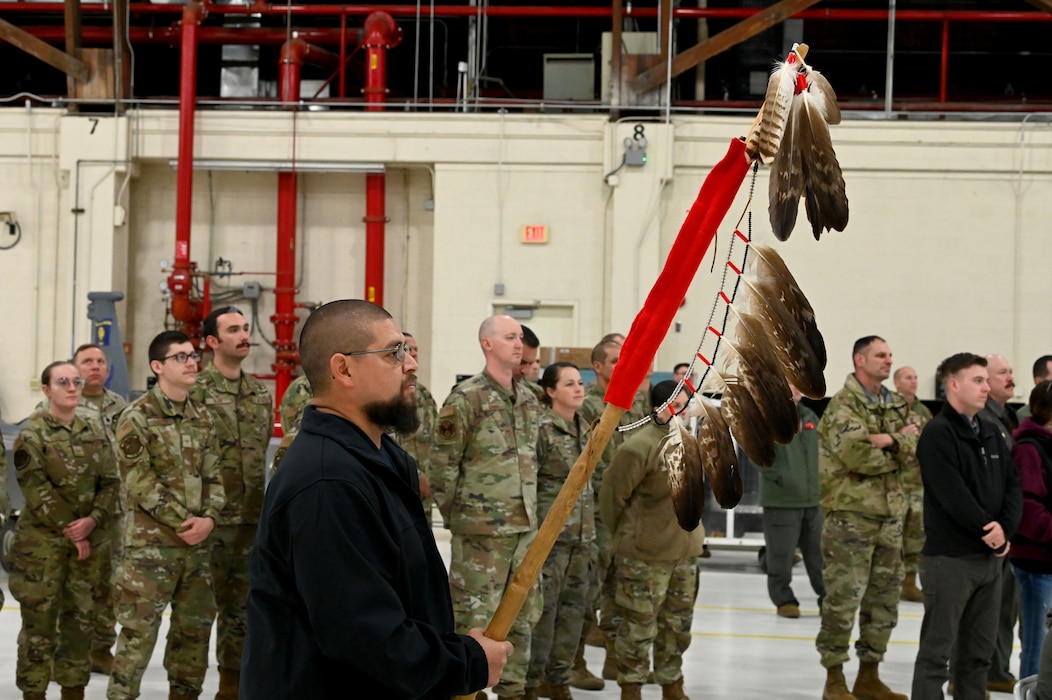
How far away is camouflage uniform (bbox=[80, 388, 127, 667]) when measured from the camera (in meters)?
5.48

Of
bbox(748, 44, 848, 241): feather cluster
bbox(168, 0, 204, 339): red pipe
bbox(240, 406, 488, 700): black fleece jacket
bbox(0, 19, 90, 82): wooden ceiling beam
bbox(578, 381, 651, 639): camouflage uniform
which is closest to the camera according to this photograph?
bbox(240, 406, 488, 700): black fleece jacket

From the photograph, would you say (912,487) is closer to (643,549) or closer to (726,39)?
(643,549)

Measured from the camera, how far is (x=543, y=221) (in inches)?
463

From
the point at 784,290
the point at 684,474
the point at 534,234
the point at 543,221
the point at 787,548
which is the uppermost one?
the point at 543,221

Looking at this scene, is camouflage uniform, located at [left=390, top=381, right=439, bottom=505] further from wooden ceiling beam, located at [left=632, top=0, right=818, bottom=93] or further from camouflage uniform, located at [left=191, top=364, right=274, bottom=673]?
wooden ceiling beam, located at [left=632, top=0, right=818, bottom=93]

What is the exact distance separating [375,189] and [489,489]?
7577 millimetres

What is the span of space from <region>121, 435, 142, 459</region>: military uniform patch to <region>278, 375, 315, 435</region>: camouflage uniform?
2.44 ft

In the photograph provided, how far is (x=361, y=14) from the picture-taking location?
12844 millimetres

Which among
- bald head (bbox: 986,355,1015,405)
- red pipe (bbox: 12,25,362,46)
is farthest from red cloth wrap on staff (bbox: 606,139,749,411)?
red pipe (bbox: 12,25,362,46)

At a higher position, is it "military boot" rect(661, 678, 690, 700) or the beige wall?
the beige wall

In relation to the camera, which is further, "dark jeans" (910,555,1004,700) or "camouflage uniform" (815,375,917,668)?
"camouflage uniform" (815,375,917,668)

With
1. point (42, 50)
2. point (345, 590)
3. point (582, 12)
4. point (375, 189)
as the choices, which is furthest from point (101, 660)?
point (582, 12)

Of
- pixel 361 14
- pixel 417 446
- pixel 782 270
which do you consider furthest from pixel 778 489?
pixel 361 14

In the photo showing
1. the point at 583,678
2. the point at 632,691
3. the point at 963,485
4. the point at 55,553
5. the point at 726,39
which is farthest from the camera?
the point at 726,39
